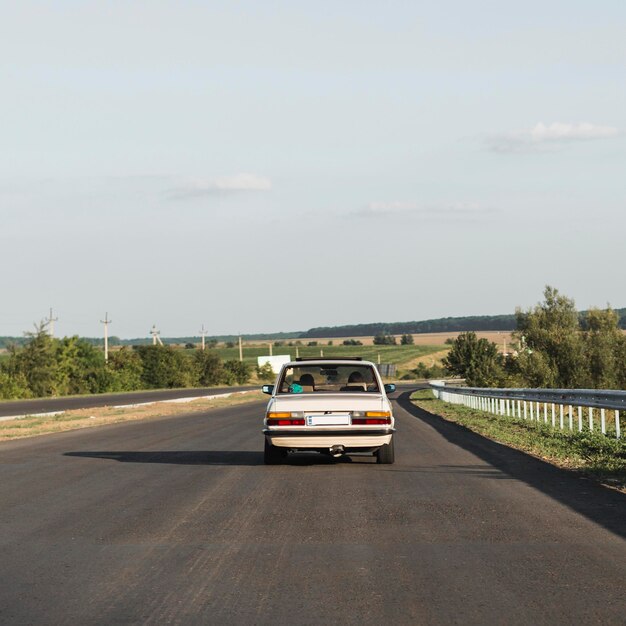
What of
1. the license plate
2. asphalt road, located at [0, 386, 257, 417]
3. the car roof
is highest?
the car roof

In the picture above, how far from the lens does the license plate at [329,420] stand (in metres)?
14.9

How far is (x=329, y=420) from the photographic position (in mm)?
14875

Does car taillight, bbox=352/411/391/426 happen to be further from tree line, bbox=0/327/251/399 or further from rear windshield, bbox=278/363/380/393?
tree line, bbox=0/327/251/399

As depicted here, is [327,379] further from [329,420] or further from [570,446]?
[570,446]

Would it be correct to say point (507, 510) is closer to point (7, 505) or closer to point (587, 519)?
point (587, 519)

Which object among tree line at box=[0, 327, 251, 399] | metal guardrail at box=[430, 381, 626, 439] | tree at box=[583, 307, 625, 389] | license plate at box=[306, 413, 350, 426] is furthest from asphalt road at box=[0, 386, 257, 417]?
tree at box=[583, 307, 625, 389]

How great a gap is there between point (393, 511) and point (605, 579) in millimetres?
3737

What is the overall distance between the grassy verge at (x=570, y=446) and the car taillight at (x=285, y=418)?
3.88 metres

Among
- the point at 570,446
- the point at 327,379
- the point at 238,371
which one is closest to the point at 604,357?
the point at 238,371

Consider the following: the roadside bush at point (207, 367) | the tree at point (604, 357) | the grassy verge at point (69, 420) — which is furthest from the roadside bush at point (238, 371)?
the grassy verge at point (69, 420)

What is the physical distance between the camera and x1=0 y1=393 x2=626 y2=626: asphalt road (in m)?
6.31

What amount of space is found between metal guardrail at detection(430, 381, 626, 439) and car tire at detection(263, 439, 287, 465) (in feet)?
18.6

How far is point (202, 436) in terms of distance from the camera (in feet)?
81.8

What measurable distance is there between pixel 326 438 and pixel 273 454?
131 cm
